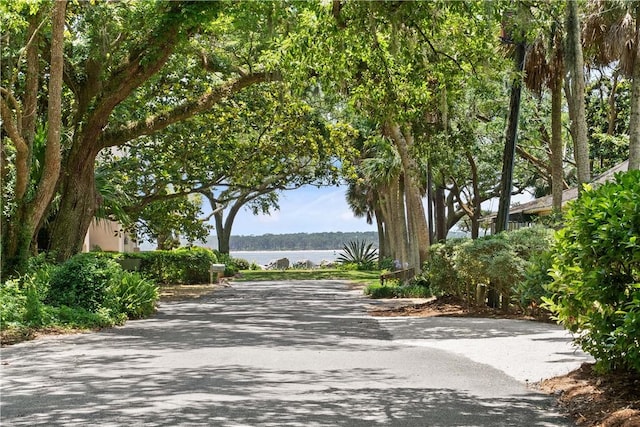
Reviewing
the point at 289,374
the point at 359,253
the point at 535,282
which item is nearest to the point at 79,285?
the point at 289,374

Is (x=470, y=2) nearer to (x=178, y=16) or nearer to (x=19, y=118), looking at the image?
(x=178, y=16)

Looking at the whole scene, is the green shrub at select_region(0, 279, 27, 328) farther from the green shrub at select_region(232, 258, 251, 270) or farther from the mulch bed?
the green shrub at select_region(232, 258, 251, 270)

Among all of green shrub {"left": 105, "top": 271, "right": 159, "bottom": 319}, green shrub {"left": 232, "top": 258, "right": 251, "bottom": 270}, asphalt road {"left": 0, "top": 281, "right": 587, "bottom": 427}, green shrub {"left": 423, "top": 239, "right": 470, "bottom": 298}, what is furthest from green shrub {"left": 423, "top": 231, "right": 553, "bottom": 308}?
green shrub {"left": 232, "top": 258, "right": 251, "bottom": 270}

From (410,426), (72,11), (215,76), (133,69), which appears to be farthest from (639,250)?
(215,76)

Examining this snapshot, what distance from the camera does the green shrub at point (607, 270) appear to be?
6477mm

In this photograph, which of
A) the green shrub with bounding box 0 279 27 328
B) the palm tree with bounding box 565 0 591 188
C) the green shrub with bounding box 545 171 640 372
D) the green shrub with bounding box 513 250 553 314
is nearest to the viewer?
the green shrub with bounding box 545 171 640 372

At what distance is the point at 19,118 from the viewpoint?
15.9m

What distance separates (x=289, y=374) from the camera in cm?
904

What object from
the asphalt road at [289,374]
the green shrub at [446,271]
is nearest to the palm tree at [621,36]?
the green shrub at [446,271]

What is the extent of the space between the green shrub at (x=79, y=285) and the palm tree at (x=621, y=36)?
1099 cm

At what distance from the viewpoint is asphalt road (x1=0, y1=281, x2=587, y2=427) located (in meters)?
6.72

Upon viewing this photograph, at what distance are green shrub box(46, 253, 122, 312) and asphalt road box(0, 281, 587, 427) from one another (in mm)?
911

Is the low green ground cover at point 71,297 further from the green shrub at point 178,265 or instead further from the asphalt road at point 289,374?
the green shrub at point 178,265

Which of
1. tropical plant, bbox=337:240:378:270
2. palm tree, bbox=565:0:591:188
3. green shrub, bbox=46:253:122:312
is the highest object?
palm tree, bbox=565:0:591:188
